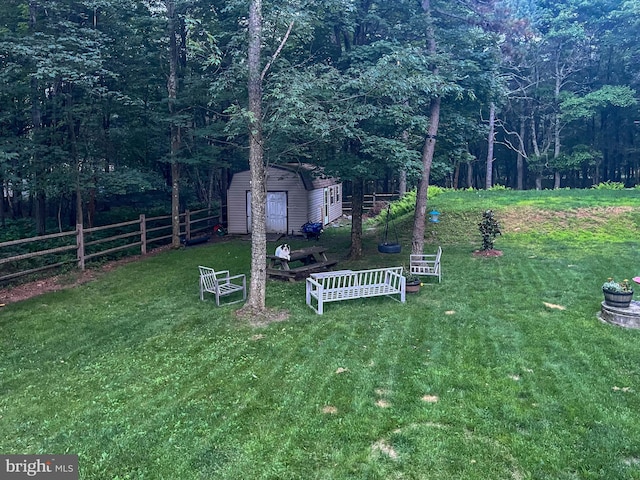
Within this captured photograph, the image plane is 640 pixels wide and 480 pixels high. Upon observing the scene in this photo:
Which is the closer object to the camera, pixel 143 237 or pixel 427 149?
pixel 427 149

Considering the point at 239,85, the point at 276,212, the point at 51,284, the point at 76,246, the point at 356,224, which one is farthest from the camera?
the point at 276,212

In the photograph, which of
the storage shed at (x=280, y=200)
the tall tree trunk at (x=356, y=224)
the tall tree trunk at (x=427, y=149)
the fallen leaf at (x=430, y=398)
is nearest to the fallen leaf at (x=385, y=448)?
the fallen leaf at (x=430, y=398)

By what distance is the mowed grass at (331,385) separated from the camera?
3.87 meters

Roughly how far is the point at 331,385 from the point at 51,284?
8500 mm

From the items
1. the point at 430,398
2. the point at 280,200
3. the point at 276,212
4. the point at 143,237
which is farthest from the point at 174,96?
the point at 430,398

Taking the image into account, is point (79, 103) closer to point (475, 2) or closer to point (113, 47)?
point (113, 47)

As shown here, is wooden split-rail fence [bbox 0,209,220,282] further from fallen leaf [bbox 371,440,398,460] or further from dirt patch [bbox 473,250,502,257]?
dirt patch [bbox 473,250,502,257]

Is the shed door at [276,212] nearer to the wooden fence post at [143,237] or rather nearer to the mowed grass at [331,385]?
the wooden fence post at [143,237]

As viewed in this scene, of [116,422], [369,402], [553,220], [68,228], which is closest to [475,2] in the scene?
[553,220]

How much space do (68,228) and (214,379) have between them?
13.9 m

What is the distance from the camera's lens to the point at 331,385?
523cm

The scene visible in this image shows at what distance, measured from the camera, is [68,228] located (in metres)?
16.5

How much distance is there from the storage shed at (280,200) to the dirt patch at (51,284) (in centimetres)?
698

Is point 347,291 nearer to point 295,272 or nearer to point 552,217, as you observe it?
point 295,272
